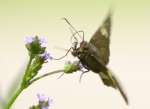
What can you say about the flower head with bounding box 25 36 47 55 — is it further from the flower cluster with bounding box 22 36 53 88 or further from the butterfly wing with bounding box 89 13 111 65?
the butterfly wing with bounding box 89 13 111 65

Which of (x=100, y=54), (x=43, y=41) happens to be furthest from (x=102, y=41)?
(x=43, y=41)

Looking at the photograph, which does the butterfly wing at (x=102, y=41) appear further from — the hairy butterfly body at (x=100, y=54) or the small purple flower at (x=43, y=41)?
the small purple flower at (x=43, y=41)

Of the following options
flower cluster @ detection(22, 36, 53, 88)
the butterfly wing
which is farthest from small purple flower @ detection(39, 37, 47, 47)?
the butterfly wing

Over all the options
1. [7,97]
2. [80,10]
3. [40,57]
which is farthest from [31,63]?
[80,10]

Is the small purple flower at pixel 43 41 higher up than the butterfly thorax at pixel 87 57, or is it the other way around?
the small purple flower at pixel 43 41

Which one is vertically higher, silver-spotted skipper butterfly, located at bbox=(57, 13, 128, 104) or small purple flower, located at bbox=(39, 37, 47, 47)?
small purple flower, located at bbox=(39, 37, 47, 47)

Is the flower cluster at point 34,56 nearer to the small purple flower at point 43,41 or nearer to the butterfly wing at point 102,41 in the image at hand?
the small purple flower at point 43,41

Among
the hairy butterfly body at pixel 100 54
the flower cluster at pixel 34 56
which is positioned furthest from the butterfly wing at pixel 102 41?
the flower cluster at pixel 34 56

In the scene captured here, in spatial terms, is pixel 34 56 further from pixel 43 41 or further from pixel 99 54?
pixel 99 54

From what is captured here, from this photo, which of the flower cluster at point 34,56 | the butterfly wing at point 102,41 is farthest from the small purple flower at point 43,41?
the butterfly wing at point 102,41
